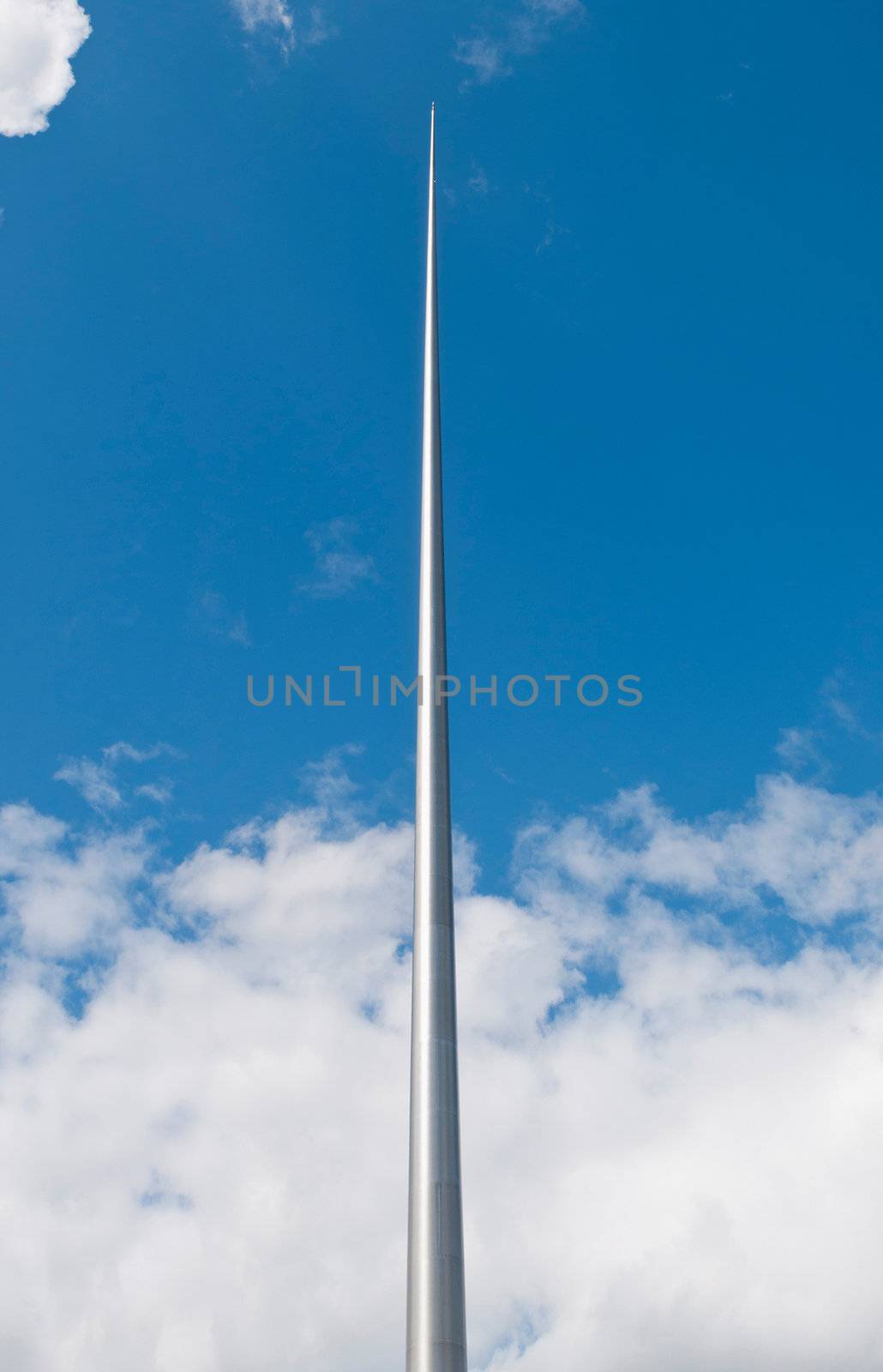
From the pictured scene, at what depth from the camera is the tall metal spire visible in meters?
18.1

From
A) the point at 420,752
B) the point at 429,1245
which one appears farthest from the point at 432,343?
the point at 429,1245

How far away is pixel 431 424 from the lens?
30703 millimetres

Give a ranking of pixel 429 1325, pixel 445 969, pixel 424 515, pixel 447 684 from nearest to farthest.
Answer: pixel 429 1325 < pixel 445 969 < pixel 447 684 < pixel 424 515

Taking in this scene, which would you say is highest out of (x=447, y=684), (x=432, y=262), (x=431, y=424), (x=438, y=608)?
(x=432, y=262)

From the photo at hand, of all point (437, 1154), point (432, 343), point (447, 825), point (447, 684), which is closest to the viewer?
point (437, 1154)

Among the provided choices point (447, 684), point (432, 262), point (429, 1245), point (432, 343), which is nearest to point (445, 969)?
point (429, 1245)

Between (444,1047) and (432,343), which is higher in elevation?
(432,343)

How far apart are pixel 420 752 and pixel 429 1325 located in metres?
10.5

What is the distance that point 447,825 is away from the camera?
2380 centimetres

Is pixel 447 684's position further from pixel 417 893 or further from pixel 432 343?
pixel 432 343

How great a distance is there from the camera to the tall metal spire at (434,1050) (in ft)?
59.5

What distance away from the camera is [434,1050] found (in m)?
20.6

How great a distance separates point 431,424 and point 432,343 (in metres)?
3.27

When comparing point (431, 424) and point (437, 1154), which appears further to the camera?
point (431, 424)
